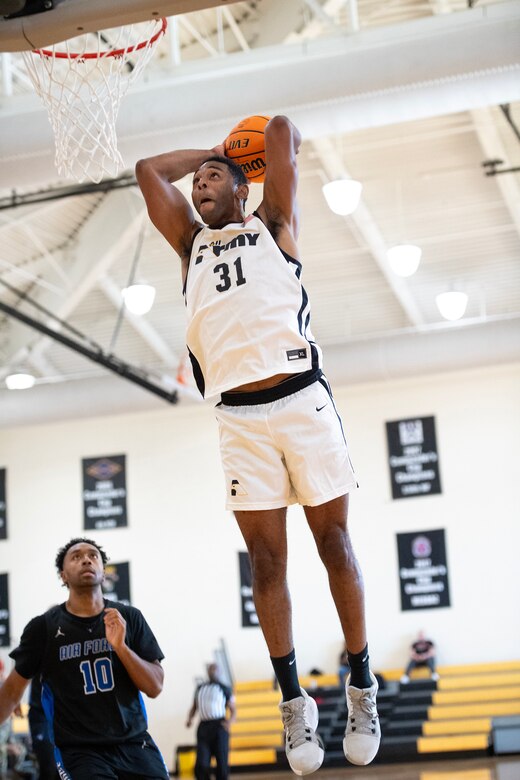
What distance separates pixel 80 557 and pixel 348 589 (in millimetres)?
1974

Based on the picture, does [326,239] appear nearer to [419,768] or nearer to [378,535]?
[378,535]

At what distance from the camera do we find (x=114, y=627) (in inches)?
206

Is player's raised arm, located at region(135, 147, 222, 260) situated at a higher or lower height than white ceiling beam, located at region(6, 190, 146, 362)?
lower

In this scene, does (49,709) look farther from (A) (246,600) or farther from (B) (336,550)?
(A) (246,600)

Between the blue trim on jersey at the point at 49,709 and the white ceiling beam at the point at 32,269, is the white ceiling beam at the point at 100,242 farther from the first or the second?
the blue trim on jersey at the point at 49,709

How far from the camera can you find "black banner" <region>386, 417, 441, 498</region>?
1955 centimetres

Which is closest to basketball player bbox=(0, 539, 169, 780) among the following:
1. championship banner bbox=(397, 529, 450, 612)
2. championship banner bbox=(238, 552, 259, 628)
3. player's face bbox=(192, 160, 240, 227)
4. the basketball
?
player's face bbox=(192, 160, 240, 227)

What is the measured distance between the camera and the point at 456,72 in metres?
Answer: 8.84

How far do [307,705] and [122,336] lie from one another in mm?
16328

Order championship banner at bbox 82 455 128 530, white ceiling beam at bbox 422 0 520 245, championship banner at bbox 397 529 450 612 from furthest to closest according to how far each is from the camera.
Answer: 1. championship banner at bbox 82 455 128 530
2. championship banner at bbox 397 529 450 612
3. white ceiling beam at bbox 422 0 520 245

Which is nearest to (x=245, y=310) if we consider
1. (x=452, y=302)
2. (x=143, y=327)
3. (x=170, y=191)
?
(x=170, y=191)

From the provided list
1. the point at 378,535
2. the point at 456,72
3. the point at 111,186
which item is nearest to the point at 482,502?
the point at 378,535

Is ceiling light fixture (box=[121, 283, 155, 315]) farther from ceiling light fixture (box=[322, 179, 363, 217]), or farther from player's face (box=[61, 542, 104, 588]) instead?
player's face (box=[61, 542, 104, 588])

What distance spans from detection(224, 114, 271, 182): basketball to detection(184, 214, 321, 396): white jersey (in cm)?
34
